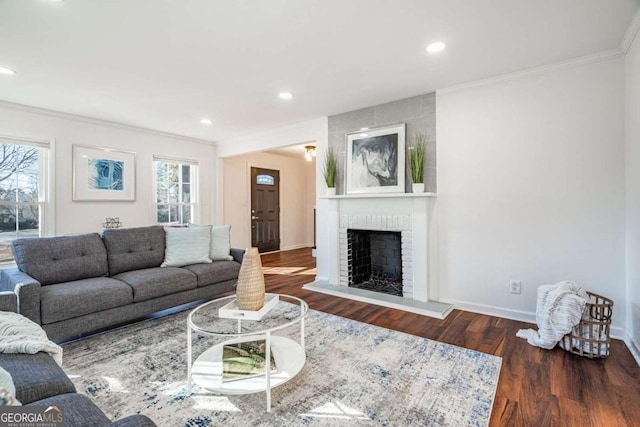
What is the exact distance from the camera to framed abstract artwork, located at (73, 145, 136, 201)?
13.5 ft

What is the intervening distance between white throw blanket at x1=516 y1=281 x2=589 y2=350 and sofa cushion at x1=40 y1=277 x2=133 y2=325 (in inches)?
136

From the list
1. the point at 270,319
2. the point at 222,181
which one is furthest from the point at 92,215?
the point at 270,319

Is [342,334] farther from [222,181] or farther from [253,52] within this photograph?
[222,181]

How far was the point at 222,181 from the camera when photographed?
234 inches

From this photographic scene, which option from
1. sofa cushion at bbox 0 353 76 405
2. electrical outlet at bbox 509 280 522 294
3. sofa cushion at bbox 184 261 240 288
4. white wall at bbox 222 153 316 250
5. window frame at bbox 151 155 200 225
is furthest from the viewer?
white wall at bbox 222 153 316 250

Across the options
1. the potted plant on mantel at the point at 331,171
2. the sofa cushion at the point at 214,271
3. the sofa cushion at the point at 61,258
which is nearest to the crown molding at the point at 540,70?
the potted plant on mantel at the point at 331,171

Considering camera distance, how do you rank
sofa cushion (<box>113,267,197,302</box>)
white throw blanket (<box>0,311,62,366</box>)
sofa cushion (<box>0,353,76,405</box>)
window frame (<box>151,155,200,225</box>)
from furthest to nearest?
window frame (<box>151,155,200,225</box>), sofa cushion (<box>113,267,197,302</box>), white throw blanket (<box>0,311,62,366</box>), sofa cushion (<box>0,353,76,405</box>)

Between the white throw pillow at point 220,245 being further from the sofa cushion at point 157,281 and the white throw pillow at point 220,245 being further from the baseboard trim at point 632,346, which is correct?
the baseboard trim at point 632,346

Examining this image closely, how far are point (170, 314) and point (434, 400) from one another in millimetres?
2598

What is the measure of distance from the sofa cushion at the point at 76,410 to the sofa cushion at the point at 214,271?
213cm

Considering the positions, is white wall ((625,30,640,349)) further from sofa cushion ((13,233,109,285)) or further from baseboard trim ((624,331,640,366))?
sofa cushion ((13,233,109,285))

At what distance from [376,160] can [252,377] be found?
280 centimetres

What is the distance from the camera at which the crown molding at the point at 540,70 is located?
8.18 ft

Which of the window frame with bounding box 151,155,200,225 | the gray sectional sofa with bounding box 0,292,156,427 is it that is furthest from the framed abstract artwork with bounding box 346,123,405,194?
the gray sectional sofa with bounding box 0,292,156,427
